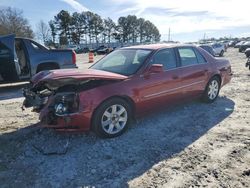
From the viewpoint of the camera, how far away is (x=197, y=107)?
6414mm

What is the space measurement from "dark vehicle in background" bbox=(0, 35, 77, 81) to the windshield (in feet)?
14.4

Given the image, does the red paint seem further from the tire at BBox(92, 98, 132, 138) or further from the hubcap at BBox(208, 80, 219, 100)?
the hubcap at BBox(208, 80, 219, 100)

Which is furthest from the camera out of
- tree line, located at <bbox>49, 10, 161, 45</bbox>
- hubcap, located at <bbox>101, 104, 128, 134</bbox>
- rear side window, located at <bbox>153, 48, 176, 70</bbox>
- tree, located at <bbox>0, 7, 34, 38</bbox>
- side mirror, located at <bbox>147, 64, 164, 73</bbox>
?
tree line, located at <bbox>49, 10, 161, 45</bbox>

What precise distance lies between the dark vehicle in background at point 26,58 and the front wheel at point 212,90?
545 centimetres

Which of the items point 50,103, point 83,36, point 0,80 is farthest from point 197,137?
point 83,36

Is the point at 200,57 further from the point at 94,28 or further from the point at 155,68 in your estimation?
the point at 94,28

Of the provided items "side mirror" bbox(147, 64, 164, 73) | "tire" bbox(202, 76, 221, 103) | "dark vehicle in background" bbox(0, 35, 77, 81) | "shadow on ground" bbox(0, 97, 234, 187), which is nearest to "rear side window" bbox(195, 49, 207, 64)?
"tire" bbox(202, 76, 221, 103)

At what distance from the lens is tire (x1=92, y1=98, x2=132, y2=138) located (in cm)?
444

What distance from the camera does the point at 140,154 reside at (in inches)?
161

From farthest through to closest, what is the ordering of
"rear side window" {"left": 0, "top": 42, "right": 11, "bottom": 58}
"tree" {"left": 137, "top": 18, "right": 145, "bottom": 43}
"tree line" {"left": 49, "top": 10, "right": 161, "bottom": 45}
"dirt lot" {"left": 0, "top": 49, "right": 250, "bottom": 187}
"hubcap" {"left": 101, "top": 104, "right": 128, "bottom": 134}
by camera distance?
"tree" {"left": 137, "top": 18, "right": 145, "bottom": 43}
"tree line" {"left": 49, "top": 10, "right": 161, "bottom": 45}
"rear side window" {"left": 0, "top": 42, "right": 11, "bottom": 58}
"hubcap" {"left": 101, "top": 104, "right": 128, "bottom": 134}
"dirt lot" {"left": 0, "top": 49, "right": 250, "bottom": 187}

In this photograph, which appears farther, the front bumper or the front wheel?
the front wheel

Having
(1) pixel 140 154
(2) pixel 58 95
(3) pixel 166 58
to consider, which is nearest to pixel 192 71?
(3) pixel 166 58

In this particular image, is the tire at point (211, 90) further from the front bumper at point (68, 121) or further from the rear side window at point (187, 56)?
the front bumper at point (68, 121)

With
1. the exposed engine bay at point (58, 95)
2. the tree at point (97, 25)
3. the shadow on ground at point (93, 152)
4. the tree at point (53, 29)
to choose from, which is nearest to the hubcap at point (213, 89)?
the shadow on ground at point (93, 152)
